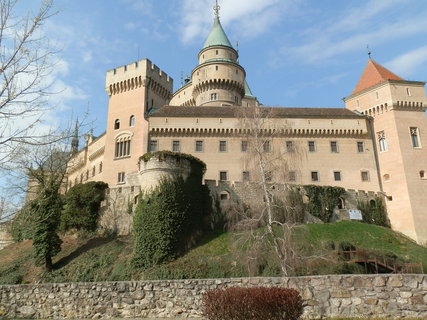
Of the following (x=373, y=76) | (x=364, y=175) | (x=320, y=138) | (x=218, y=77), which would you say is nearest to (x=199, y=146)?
(x=218, y=77)

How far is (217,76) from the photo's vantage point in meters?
43.9

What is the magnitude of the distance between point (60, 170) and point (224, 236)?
45.8 ft

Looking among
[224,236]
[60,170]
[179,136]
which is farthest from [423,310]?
[179,136]

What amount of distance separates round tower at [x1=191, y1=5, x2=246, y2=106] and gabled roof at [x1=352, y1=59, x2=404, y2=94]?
45.0 feet

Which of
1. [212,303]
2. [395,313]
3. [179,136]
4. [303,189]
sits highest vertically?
[179,136]

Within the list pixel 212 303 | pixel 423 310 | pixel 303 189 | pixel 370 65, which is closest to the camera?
pixel 212 303

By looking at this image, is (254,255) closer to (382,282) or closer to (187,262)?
(187,262)

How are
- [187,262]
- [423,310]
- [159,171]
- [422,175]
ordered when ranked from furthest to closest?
[422,175] < [159,171] < [187,262] < [423,310]

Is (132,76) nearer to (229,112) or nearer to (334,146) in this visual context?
(229,112)

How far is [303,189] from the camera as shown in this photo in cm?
3191

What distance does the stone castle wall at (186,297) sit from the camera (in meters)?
10.2

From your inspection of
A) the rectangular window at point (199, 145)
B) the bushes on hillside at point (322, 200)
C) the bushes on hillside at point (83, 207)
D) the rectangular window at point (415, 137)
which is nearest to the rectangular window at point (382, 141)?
the rectangular window at point (415, 137)

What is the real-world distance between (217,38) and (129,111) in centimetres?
1535

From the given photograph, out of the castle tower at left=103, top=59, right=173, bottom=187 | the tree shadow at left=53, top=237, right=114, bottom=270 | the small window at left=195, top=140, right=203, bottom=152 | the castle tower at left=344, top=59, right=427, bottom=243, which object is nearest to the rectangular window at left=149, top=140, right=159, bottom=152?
the castle tower at left=103, top=59, right=173, bottom=187
